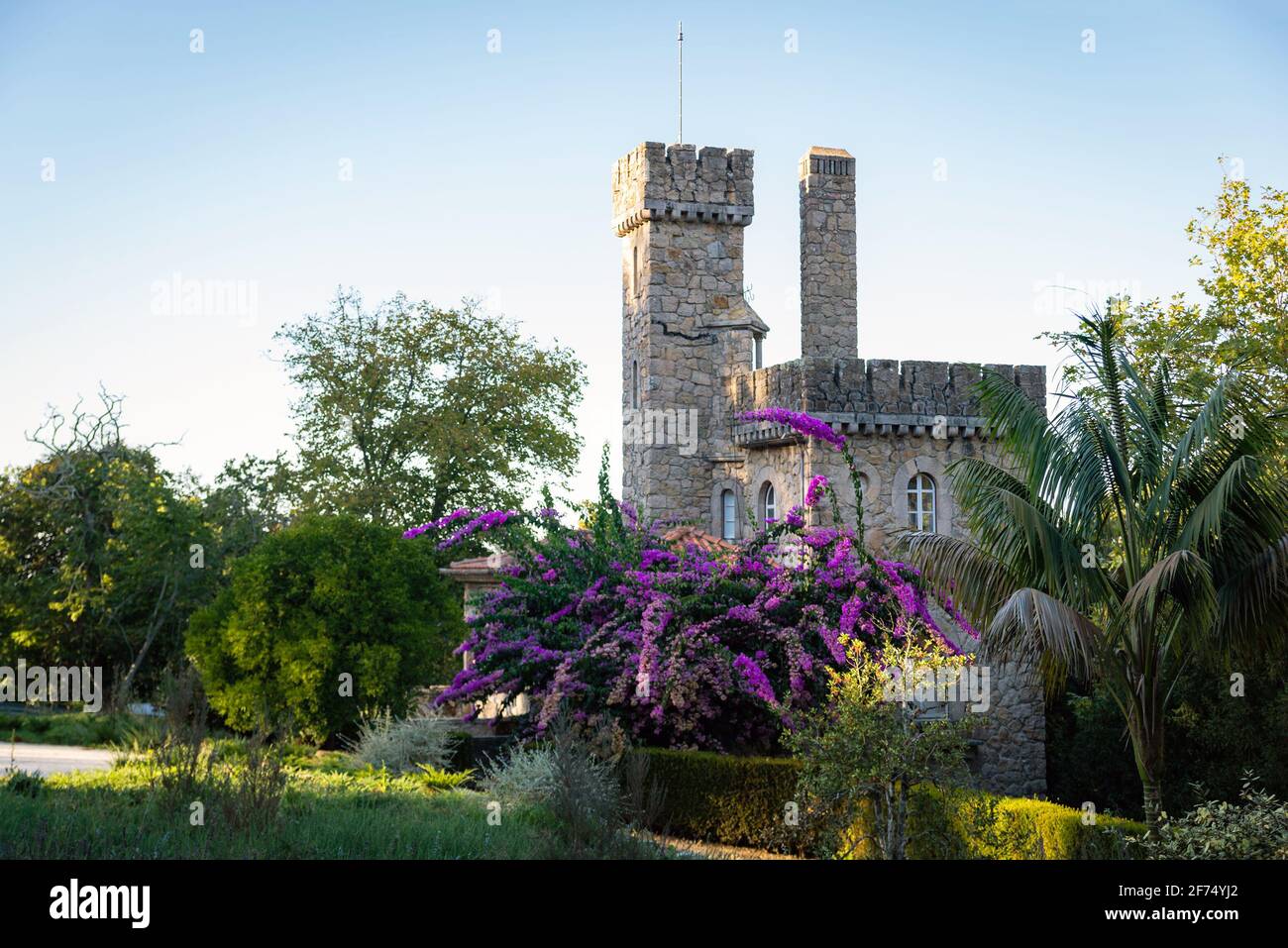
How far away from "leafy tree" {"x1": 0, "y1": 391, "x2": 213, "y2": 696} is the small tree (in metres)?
17.2

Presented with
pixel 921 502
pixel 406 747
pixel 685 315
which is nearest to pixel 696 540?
pixel 921 502

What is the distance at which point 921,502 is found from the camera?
25.7m

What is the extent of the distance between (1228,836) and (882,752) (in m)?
2.91

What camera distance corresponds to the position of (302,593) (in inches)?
841

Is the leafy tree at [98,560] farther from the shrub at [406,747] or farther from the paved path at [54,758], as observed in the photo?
the shrub at [406,747]

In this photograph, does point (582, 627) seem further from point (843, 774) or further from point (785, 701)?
point (843, 774)

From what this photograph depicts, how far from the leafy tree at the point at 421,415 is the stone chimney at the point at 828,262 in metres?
12.5

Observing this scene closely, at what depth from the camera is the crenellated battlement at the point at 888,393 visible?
2505cm

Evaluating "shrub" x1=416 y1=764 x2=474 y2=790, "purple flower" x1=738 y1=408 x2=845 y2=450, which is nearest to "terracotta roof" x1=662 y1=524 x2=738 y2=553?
"purple flower" x1=738 y1=408 x2=845 y2=450

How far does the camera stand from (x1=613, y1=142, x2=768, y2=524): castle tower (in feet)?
96.7

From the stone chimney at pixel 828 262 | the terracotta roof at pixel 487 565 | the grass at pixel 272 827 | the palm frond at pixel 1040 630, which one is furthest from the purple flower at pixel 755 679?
the stone chimney at pixel 828 262

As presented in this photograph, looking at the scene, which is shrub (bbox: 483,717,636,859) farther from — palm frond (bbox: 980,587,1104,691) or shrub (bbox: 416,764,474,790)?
palm frond (bbox: 980,587,1104,691)
